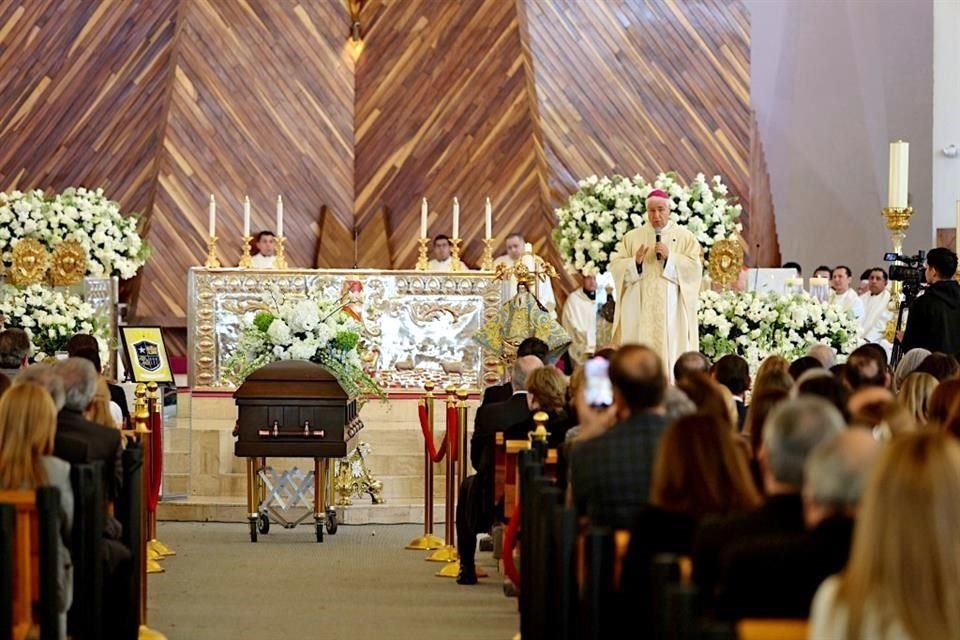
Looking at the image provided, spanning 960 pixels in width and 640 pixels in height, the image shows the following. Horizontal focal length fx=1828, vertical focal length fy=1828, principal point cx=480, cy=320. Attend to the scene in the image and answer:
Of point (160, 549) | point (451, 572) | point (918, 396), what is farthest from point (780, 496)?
point (160, 549)

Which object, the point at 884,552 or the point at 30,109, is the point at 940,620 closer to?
the point at 884,552

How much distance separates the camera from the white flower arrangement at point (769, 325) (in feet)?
40.0

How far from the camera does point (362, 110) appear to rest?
17484 millimetres

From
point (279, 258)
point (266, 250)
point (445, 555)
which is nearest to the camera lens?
point (445, 555)

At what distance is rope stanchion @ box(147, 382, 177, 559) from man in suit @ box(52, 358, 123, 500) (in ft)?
9.02

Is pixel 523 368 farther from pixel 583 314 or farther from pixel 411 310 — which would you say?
pixel 583 314

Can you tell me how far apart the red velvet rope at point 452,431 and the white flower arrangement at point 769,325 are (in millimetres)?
2371

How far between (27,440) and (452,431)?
4941 millimetres

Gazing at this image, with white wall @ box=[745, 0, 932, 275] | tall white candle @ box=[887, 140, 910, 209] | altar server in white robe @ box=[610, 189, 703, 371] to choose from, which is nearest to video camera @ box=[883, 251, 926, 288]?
tall white candle @ box=[887, 140, 910, 209]

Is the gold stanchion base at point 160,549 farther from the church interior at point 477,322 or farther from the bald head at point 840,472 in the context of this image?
the bald head at point 840,472

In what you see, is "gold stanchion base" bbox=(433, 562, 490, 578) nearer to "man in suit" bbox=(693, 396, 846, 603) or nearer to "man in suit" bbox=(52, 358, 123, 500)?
"man in suit" bbox=(52, 358, 123, 500)

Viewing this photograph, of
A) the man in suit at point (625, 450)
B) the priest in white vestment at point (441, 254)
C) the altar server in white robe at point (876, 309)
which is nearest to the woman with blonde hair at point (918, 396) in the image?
the man in suit at point (625, 450)

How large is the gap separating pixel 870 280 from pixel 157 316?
658 cm

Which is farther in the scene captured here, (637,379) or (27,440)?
(27,440)
